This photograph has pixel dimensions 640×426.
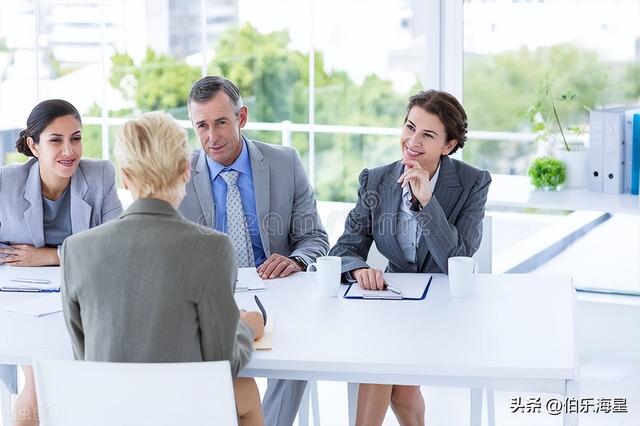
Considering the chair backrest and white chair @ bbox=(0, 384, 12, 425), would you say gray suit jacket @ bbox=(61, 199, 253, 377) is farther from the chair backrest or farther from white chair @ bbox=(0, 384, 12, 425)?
white chair @ bbox=(0, 384, 12, 425)

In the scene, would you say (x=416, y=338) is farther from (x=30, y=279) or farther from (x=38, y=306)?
(x=30, y=279)

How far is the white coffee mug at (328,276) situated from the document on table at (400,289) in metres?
0.04

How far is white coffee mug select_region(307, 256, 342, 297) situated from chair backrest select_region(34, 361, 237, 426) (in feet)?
2.48

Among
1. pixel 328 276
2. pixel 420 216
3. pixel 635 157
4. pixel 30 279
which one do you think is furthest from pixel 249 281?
pixel 635 157

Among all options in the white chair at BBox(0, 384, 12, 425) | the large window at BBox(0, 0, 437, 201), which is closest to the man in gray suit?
the white chair at BBox(0, 384, 12, 425)

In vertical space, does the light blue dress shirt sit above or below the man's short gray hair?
below

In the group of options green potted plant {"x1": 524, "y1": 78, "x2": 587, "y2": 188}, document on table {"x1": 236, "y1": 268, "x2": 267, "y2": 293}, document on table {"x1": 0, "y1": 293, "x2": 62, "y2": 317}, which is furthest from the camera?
green potted plant {"x1": 524, "y1": 78, "x2": 587, "y2": 188}

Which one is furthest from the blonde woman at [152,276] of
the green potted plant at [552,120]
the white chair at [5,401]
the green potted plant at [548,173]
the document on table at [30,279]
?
the green potted plant at [552,120]

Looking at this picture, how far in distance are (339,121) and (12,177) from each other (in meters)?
2.10

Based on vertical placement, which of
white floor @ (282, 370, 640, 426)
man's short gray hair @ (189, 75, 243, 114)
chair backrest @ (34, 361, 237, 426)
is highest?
man's short gray hair @ (189, 75, 243, 114)

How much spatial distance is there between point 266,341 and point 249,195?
3.52 feet

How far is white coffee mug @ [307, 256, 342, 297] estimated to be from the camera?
271cm

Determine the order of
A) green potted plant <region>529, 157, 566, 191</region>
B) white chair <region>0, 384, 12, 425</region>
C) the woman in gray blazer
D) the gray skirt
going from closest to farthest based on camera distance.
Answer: the woman in gray blazer
the gray skirt
white chair <region>0, 384, 12, 425</region>
green potted plant <region>529, 157, 566, 191</region>

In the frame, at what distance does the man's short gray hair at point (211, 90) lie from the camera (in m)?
3.16
